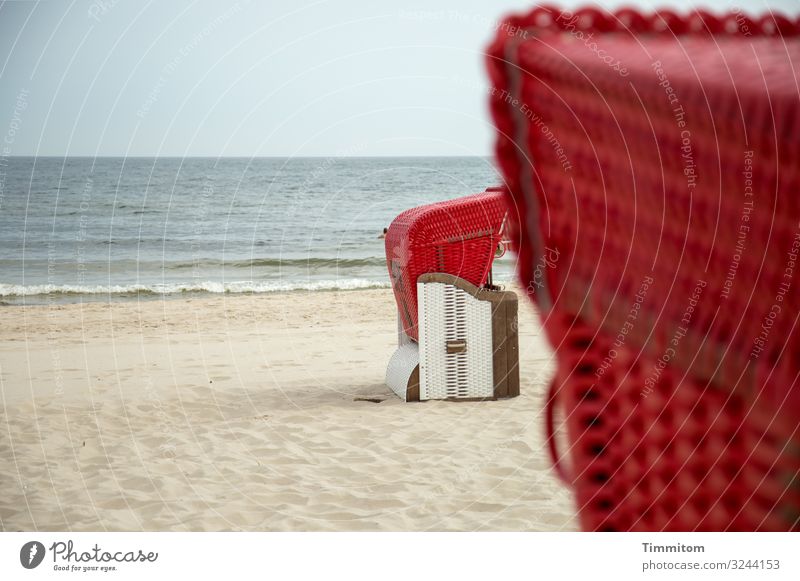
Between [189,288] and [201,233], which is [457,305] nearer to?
[189,288]

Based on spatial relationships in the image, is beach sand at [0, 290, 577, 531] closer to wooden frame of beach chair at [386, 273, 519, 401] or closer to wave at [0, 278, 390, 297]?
wooden frame of beach chair at [386, 273, 519, 401]

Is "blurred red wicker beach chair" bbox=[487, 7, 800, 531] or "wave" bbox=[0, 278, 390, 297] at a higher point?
"blurred red wicker beach chair" bbox=[487, 7, 800, 531]

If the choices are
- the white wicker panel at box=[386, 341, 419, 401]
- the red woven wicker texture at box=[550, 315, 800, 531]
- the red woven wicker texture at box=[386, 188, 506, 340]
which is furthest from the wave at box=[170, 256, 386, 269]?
the red woven wicker texture at box=[550, 315, 800, 531]

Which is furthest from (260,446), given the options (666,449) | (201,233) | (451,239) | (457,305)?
(201,233)

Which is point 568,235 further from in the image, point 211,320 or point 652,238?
point 211,320

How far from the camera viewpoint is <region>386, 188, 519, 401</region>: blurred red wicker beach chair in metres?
3.73

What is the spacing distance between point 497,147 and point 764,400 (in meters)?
0.26

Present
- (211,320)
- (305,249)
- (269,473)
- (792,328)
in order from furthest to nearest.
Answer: (305,249) → (211,320) → (269,473) → (792,328)

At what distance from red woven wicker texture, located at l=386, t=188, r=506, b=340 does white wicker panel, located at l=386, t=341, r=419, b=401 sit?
6.4 inches

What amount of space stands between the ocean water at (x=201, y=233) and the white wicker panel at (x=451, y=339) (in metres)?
2.56

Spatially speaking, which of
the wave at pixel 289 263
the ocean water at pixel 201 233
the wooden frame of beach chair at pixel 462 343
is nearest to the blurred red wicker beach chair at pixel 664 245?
the wooden frame of beach chair at pixel 462 343

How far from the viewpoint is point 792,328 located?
18.0 inches
